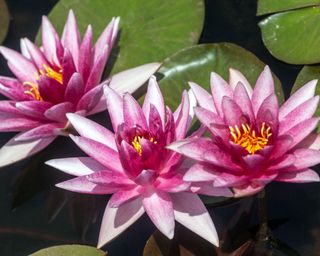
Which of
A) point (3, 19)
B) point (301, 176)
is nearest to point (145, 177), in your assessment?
point (301, 176)

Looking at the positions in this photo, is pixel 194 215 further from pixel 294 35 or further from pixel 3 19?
pixel 3 19

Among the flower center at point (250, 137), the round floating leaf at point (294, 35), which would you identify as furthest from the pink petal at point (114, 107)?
the round floating leaf at point (294, 35)

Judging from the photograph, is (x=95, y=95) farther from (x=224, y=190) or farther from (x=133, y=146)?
(x=224, y=190)

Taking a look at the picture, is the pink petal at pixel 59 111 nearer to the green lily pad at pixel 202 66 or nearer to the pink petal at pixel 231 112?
the green lily pad at pixel 202 66

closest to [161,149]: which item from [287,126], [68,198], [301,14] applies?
[287,126]

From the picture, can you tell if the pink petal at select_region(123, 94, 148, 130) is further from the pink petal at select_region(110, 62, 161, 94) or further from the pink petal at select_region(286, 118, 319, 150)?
the pink petal at select_region(286, 118, 319, 150)

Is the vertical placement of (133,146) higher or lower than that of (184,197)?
higher
